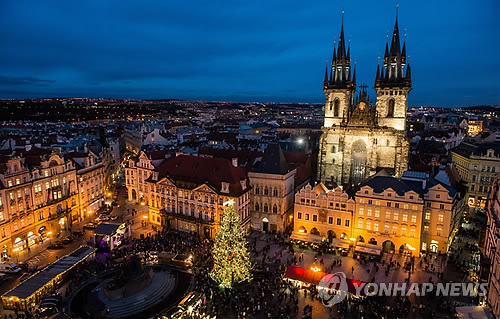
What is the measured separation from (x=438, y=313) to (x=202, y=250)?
96.4 ft

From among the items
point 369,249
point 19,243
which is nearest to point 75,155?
point 19,243

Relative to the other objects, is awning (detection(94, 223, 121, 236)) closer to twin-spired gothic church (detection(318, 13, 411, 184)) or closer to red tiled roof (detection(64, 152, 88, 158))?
red tiled roof (detection(64, 152, 88, 158))

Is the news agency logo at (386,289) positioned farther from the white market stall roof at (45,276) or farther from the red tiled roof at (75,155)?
the red tiled roof at (75,155)

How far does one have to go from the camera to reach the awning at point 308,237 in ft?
166

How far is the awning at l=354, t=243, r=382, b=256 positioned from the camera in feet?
154

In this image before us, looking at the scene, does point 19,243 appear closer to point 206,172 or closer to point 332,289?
point 206,172

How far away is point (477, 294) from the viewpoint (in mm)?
37688

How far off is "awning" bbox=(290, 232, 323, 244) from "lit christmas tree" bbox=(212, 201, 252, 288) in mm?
15172

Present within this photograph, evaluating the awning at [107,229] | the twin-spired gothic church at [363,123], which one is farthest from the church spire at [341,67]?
the awning at [107,229]

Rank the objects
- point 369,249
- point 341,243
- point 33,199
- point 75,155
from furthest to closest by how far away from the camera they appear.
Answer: point 75,155, point 33,199, point 341,243, point 369,249

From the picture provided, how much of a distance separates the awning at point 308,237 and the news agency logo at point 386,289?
11715 millimetres

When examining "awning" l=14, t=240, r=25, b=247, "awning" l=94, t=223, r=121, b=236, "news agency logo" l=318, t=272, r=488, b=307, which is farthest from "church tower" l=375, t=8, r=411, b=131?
"awning" l=14, t=240, r=25, b=247

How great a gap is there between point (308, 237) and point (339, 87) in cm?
3576

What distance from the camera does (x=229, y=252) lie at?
124 ft
